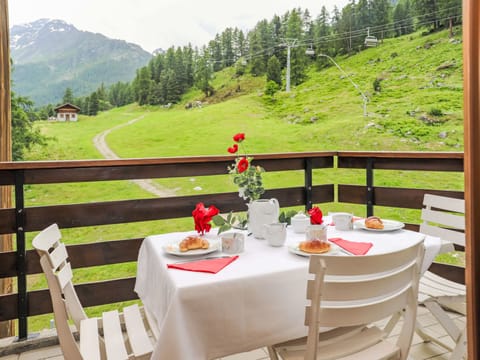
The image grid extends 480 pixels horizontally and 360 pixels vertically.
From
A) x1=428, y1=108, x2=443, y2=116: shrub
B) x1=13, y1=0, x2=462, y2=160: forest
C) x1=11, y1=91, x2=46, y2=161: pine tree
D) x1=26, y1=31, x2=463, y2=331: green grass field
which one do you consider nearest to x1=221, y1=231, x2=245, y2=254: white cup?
x1=26, y1=31, x2=463, y2=331: green grass field

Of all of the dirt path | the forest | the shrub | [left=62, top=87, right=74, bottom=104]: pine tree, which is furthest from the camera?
the forest

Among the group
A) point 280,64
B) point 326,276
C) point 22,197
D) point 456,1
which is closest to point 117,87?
point 280,64

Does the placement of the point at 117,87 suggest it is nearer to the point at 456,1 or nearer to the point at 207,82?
the point at 207,82

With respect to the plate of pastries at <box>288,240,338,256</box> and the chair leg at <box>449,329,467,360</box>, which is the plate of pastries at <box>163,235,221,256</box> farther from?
the chair leg at <box>449,329,467,360</box>

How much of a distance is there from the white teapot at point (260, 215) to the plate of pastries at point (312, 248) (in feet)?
0.91

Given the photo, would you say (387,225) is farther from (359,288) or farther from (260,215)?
(359,288)

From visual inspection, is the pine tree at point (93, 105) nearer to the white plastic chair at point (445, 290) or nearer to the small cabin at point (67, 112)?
the small cabin at point (67, 112)

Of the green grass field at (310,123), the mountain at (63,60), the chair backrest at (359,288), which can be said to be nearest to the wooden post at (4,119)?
the chair backrest at (359,288)

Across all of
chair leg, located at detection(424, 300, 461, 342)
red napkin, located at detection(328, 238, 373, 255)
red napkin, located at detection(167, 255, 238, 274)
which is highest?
red napkin, located at detection(328, 238, 373, 255)

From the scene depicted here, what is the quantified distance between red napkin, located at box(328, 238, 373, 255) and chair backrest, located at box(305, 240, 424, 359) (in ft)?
0.87

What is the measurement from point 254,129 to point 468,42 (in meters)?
8.69

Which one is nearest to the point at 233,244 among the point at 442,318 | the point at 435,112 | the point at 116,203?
the point at 442,318

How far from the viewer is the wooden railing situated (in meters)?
2.26

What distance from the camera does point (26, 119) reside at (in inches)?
261
